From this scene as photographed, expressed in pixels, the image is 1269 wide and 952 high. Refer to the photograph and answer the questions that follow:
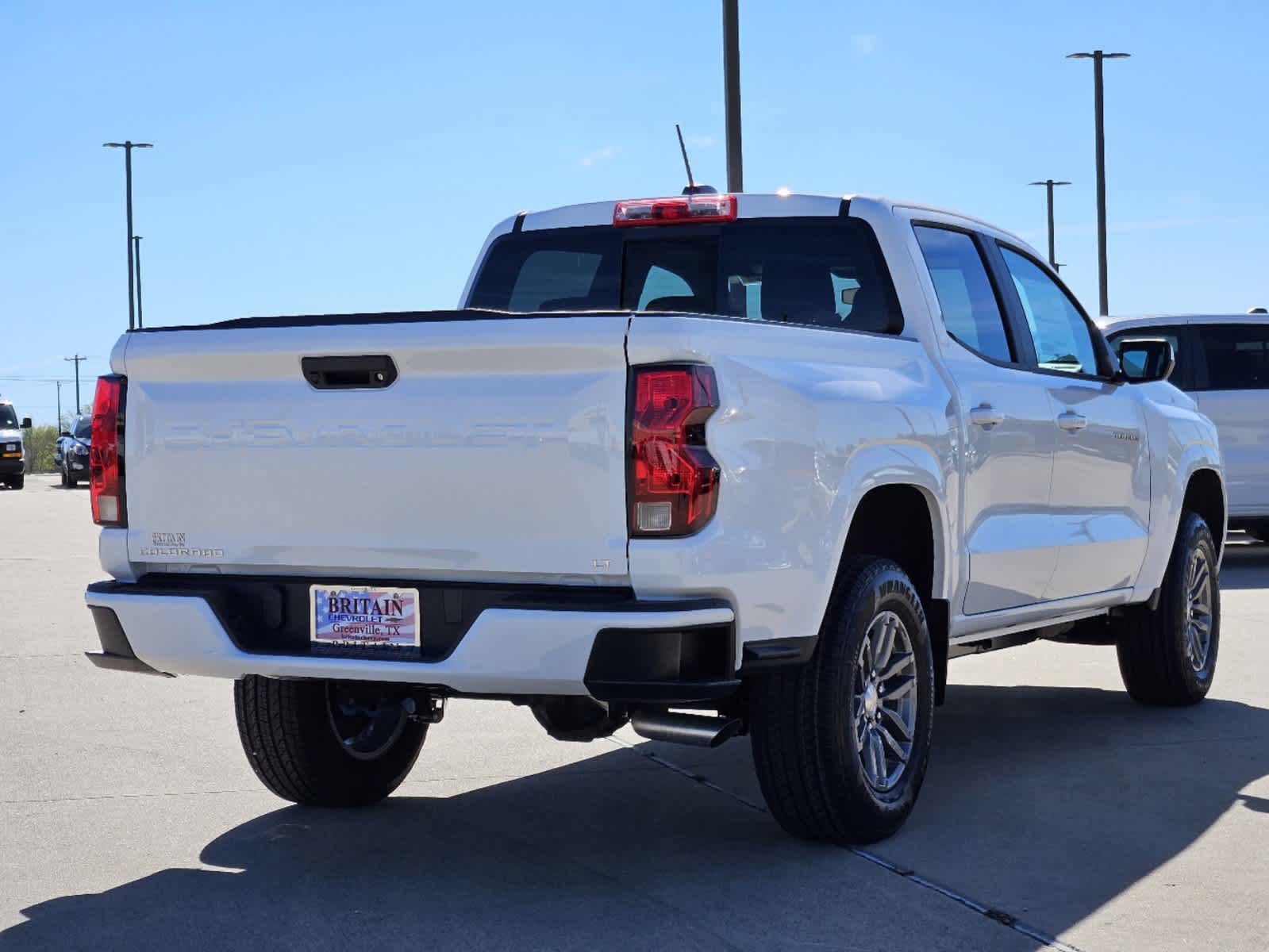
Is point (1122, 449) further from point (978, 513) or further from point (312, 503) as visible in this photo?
point (312, 503)

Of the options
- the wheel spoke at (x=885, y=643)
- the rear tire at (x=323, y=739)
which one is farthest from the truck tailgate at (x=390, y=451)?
the wheel spoke at (x=885, y=643)

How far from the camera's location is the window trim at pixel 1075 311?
7043mm

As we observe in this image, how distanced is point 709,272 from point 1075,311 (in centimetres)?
183

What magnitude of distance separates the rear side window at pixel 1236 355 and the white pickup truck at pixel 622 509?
29.6ft

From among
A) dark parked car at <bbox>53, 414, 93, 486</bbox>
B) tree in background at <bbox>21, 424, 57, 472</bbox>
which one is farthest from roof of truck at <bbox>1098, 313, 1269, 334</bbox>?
tree in background at <bbox>21, 424, 57, 472</bbox>

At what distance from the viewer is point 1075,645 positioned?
11.0 m

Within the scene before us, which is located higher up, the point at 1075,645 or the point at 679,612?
the point at 679,612

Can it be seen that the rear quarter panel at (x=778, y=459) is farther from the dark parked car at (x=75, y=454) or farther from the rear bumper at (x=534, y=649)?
the dark parked car at (x=75, y=454)

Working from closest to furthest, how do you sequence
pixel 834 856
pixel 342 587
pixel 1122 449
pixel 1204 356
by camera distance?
pixel 342 587 → pixel 834 856 → pixel 1122 449 → pixel 1204 356

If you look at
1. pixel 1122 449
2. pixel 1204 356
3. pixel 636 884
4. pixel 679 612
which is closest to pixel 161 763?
pixel 636 884

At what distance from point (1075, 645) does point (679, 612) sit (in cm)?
685

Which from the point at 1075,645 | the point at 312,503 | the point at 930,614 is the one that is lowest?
the point at 1075,645

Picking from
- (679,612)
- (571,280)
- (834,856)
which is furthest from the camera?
(571,280)

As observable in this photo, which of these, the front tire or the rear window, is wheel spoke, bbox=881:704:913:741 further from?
the rear window
